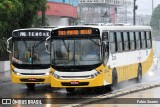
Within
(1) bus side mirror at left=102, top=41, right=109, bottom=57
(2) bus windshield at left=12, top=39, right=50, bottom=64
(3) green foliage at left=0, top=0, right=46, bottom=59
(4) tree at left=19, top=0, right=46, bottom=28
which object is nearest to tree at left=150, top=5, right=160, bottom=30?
(3) green foliage at left=0, top=0, right=46, bottom=59

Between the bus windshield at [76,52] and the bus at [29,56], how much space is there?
2.04 metres

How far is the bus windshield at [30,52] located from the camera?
2192cm

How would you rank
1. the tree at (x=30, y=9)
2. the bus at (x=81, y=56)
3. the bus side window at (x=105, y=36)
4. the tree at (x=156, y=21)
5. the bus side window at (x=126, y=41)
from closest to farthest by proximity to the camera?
the bus at (x=81, y=56)
the bus side window at (x=105, y=36)
the bus side window at (x=126, y=41)
the tree at (x=30, y=9)
the tree at (x=156, y=21)

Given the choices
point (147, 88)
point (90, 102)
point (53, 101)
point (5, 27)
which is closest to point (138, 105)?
point (90, 102)

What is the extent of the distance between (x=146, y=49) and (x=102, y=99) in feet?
30.2

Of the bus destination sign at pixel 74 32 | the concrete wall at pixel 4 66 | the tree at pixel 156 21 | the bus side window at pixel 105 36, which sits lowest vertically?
the tree at pixel 156 21

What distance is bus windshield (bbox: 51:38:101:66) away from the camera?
63.7ft

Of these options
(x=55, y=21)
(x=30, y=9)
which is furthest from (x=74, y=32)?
(x=55, y=21)

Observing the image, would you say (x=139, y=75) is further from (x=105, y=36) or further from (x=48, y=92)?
(x=105, y=36)

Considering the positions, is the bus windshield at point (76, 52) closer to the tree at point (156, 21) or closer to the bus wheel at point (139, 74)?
the bus wheel at point (139, 74)

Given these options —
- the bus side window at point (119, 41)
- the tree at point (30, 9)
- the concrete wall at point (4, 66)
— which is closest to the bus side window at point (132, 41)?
the bus side window at point (119, 41)

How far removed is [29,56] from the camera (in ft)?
72.0

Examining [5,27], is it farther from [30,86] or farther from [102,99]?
[102,99]

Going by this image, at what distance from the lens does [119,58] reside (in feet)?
73.3
